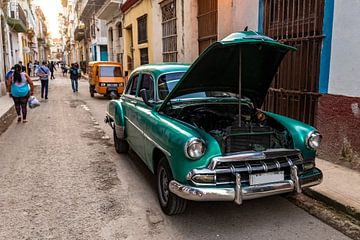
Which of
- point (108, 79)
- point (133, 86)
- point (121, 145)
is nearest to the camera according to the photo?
point (133, 86)

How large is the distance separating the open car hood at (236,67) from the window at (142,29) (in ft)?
37.8

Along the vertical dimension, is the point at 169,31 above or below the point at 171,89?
above

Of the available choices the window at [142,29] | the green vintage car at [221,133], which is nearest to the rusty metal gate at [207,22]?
the green vintage car at [221,133]

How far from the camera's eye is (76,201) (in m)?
4.27

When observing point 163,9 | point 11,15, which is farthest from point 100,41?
point 163,9

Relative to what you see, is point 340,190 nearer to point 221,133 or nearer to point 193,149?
point 221,133

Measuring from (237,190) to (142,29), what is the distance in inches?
556

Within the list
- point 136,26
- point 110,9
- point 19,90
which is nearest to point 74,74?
point 136,26

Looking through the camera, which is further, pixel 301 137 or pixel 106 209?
pixel 106 209

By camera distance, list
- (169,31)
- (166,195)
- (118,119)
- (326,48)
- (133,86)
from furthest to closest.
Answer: (169,31)
(118,119)
(133,86)
(326,48)
(166,195)

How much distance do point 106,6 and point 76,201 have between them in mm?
18316

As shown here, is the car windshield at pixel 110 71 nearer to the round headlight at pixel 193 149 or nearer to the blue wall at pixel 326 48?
the blue wall at pixel 326 48

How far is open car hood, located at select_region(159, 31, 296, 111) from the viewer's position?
3625 mm

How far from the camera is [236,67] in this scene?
14.2 ft
